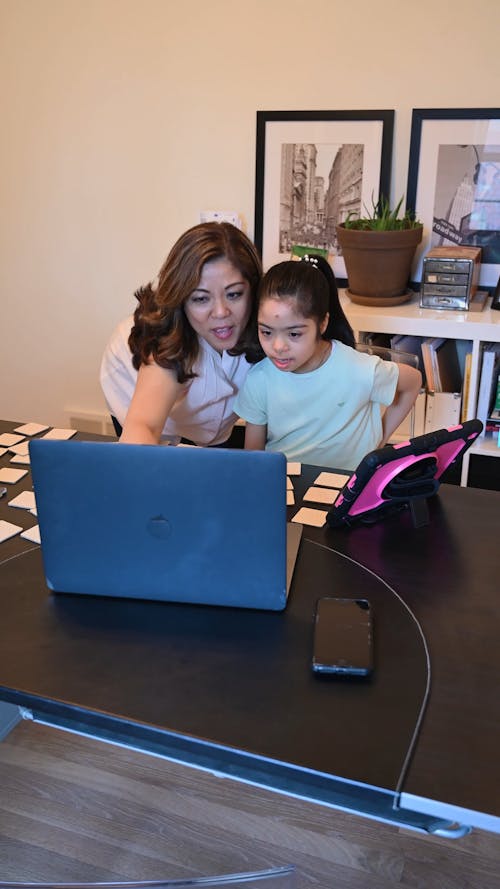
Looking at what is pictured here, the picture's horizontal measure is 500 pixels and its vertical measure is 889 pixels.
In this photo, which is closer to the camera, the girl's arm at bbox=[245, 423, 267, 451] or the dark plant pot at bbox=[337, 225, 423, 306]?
the girl's arm at bbox=[245, 423, 267, 451]

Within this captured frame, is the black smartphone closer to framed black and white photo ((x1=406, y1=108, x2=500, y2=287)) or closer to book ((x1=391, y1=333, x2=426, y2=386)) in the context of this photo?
book ((x1=391, y1=333, x2=426, y2=386))

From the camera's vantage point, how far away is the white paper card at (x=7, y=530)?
55.5 inches

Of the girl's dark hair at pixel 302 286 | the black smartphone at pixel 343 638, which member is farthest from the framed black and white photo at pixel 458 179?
the black smartphone at pixel 343 638

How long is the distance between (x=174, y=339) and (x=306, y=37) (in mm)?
1451

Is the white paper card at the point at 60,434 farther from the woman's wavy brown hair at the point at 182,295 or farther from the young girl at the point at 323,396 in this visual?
the young girl at the point at 323,396

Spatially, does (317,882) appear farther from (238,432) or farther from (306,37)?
(306,37)

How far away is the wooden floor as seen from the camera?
1573 mm

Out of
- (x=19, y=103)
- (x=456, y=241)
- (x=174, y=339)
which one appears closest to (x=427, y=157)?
(x=456, y=241)

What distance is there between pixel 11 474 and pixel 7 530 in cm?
24

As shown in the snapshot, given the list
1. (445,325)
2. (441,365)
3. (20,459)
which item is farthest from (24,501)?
(441,365)

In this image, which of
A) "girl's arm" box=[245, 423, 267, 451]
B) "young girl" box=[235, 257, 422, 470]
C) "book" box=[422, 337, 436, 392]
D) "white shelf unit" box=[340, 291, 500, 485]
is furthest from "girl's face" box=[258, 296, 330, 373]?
"book" box=[422, 337, 436, 392]

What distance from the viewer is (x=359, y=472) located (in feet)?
4.40

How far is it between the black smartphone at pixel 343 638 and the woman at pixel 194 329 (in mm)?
683

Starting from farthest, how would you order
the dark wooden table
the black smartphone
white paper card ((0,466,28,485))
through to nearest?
white paper card ((0,466,28,485)), the black smartphone, the dark wooden table
